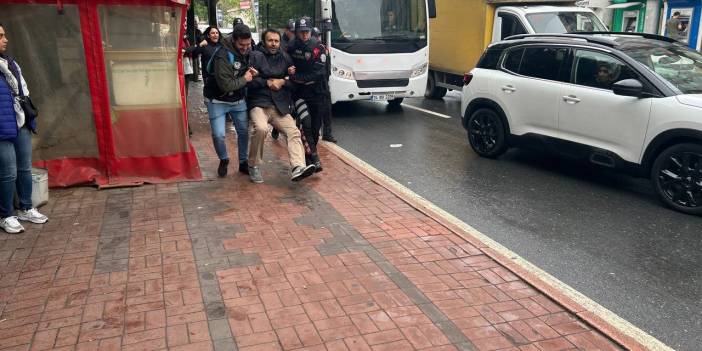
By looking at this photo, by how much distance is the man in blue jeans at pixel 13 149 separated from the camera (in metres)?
4.88

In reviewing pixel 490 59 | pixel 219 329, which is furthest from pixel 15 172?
pixel 490 59

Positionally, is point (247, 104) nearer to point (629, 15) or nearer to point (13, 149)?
point (13, 149)

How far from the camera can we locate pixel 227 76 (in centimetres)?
644

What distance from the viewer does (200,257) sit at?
459 centimetres

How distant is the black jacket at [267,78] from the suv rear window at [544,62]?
313cm

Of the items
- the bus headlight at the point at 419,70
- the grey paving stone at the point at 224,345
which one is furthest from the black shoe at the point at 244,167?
the bus headlight at the point at 419,70

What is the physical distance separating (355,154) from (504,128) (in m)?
2.19

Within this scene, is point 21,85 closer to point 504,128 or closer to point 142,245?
point 142,245

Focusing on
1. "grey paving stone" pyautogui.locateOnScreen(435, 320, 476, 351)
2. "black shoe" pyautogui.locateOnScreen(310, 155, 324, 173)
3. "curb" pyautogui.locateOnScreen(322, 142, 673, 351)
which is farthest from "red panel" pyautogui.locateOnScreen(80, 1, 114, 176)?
"grey paving stone" pyautogui.locateOnScreen(435, 320, 476, 351)

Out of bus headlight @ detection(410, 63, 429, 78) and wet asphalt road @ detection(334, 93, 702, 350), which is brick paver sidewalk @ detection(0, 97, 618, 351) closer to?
wet asphalt road @ detection(334, 93, 702, 350)

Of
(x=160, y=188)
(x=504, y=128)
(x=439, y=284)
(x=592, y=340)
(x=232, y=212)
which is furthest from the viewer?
(x=504, y=128)

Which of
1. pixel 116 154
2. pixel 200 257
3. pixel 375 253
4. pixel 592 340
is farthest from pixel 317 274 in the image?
pixel 116 154

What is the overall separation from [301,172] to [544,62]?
3434mm

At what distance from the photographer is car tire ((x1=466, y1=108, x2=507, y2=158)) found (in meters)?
8.02
